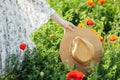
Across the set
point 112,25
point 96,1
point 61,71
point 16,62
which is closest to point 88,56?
point 61,71

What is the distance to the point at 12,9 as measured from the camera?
13.6ft

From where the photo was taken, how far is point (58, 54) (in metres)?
4.37

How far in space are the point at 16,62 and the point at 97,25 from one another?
114 cm

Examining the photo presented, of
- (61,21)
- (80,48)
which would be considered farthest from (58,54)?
(61,21)

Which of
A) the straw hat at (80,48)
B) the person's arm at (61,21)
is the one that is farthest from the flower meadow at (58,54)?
the person's arm at (61,21)

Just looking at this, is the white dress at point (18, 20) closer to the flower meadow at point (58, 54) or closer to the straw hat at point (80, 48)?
the flower meadow at point (58, 54)

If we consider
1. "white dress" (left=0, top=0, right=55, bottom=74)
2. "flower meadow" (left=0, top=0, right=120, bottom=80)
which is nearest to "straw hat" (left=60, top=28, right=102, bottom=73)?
"flower meadow" (left=0, top=0, right=120, bottom=80)

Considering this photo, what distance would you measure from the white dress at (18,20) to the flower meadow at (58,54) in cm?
11

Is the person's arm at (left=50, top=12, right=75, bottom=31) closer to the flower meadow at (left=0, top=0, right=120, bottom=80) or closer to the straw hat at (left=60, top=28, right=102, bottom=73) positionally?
the straw hat at (left=60, top=28, right=102, bottom=73)

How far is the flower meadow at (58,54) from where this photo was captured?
156 inches

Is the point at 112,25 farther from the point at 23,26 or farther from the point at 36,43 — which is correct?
the point at 23,26

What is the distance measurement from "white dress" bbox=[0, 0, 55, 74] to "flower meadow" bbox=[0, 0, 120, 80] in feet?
0.35

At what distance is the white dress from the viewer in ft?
13.4

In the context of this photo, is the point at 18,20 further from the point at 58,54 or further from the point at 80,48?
the point at 80,48
